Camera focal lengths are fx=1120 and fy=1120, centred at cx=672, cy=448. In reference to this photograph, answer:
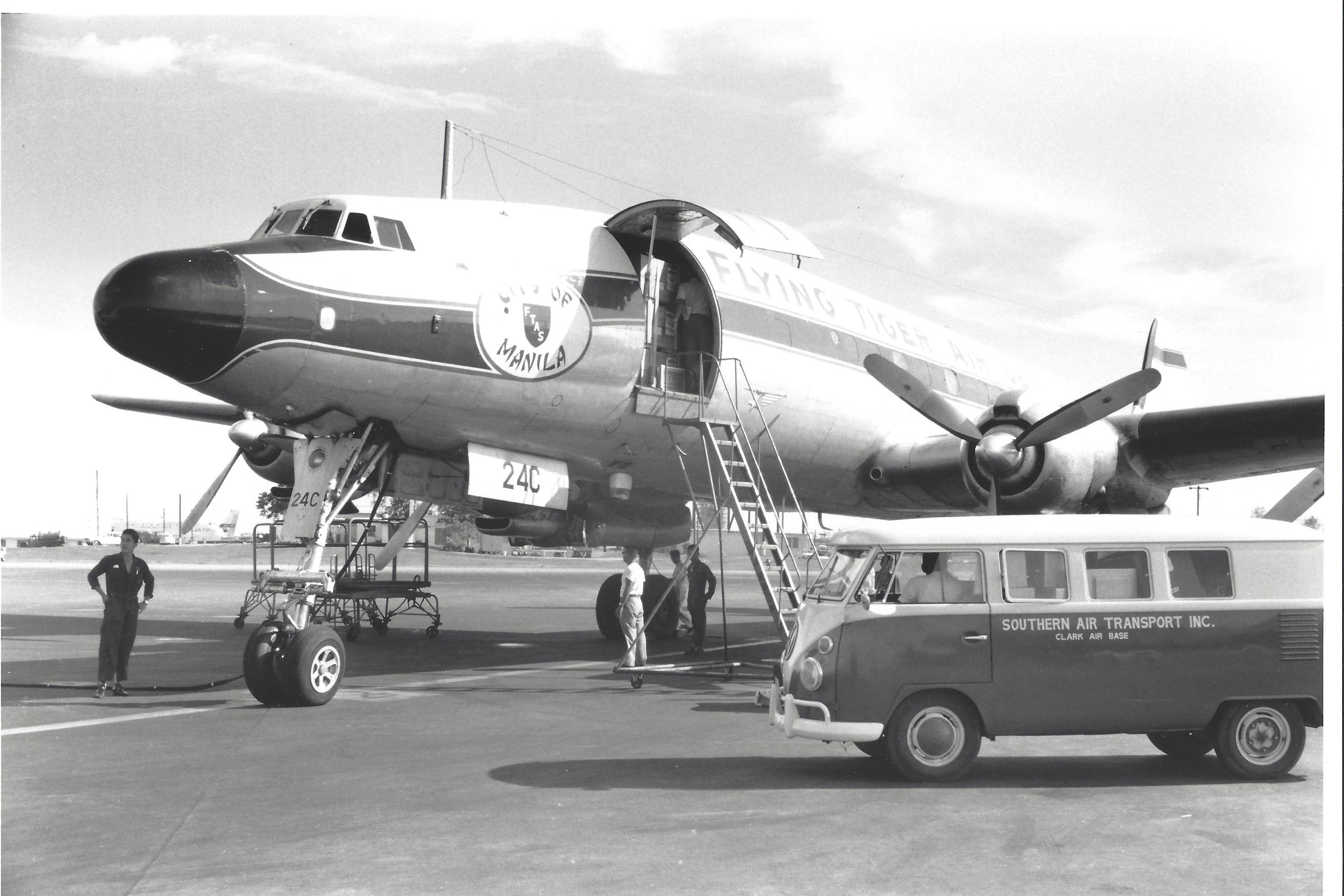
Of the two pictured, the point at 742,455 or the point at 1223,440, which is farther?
the point at 1223,440

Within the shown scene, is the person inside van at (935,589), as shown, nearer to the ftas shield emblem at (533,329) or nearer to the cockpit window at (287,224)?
the ftas shield emblem at (533,329)

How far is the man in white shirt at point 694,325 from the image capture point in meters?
14.2

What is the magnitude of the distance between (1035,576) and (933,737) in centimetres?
138

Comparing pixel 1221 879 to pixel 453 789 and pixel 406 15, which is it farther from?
pixel 406 15

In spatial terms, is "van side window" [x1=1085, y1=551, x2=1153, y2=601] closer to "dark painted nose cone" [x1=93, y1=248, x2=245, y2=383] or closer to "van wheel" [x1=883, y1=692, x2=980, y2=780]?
"van wheel" [x1=883, y1=692, x2=980, y2=780]

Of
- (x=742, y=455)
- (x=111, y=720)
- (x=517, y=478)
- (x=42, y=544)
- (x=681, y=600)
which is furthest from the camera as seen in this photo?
(x=42, y=544)

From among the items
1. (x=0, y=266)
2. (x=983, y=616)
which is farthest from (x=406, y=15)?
(x=983, y=616)

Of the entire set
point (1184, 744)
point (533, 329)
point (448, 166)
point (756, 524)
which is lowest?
point (1184, 744)

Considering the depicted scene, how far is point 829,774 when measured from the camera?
26.6ft

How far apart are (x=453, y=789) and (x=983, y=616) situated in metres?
3.87

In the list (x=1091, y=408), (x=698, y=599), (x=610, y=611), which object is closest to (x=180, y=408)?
(x=610, y=611)

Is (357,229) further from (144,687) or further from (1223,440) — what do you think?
(1223,440)

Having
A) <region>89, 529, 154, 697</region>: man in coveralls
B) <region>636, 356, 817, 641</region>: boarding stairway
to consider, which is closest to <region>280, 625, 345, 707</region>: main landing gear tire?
<region>89, 529, 154, 697</region>: man in coveralls

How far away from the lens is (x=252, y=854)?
19.5ft
